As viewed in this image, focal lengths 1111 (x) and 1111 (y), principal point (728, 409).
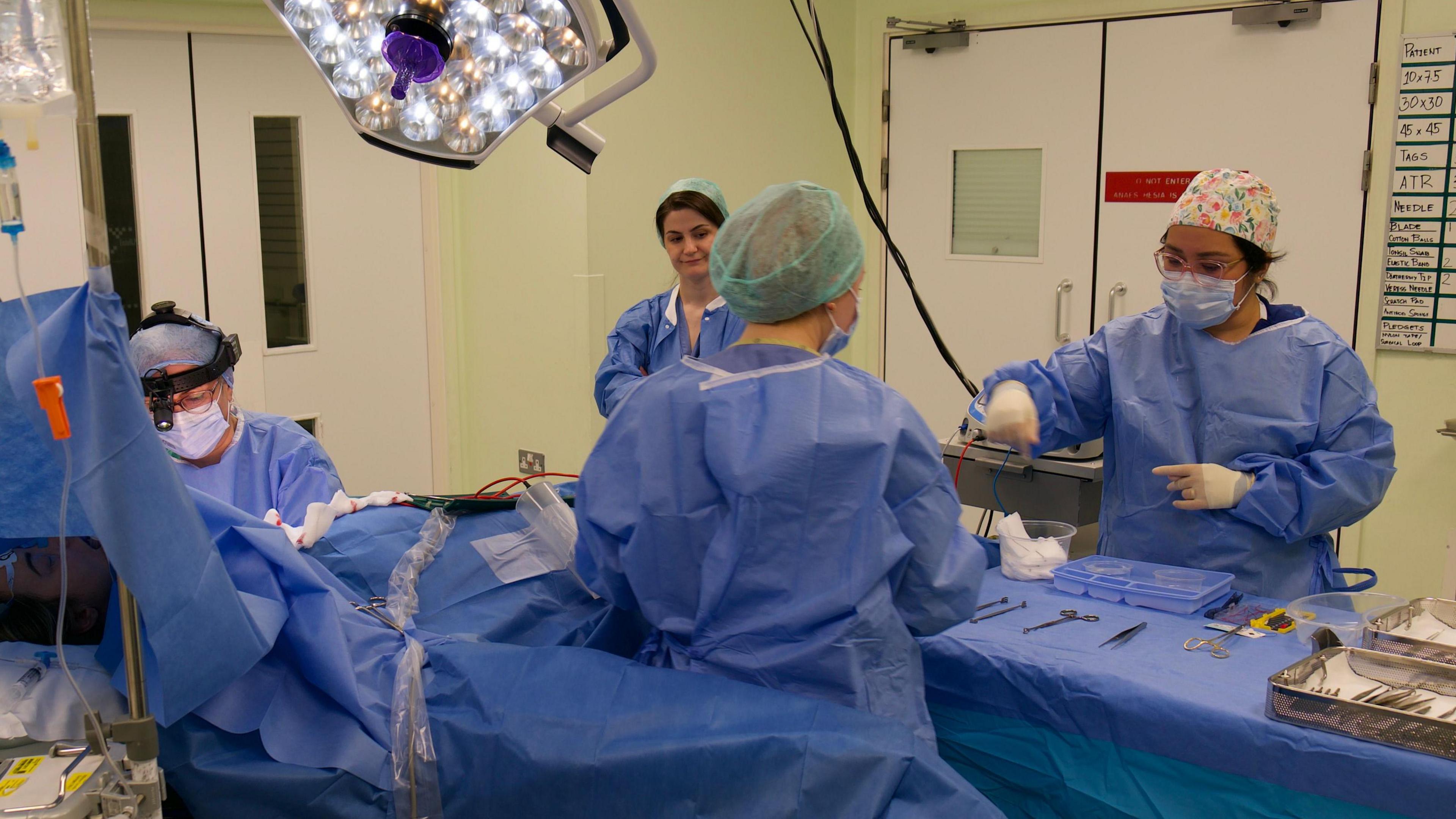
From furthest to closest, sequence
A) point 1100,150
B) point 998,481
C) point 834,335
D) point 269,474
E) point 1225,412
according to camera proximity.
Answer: point 1100,150 → point 998,481 → point 269,474 → point 1225,412 → point 834,335

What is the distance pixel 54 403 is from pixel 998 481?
2.39m

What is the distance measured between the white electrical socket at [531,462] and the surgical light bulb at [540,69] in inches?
99.4

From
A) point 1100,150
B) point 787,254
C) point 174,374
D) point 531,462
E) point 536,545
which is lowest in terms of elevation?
point 531,462

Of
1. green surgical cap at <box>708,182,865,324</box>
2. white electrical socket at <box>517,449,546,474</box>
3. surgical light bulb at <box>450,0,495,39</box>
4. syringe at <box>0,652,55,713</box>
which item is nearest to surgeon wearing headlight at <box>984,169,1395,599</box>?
green surgical cap at <box>708,182,865,324</box>

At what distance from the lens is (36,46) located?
92 cm

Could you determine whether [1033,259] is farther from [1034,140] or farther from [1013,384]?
[1013,384]

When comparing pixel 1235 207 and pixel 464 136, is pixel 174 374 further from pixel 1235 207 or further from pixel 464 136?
pixel 1235 207

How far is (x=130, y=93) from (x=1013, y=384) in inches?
102

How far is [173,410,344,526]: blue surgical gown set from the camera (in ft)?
7.29

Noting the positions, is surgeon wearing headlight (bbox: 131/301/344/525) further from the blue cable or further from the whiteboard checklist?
the whiteboard checklist

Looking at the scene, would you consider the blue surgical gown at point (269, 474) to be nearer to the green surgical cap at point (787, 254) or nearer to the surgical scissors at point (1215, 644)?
the green surgical cap at point (787, 254)

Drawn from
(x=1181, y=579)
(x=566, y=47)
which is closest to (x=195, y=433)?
(x=566, y=47)

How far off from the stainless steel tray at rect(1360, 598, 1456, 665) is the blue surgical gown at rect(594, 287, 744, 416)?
142 centimetres

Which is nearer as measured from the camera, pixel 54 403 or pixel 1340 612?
pixel 54 403
